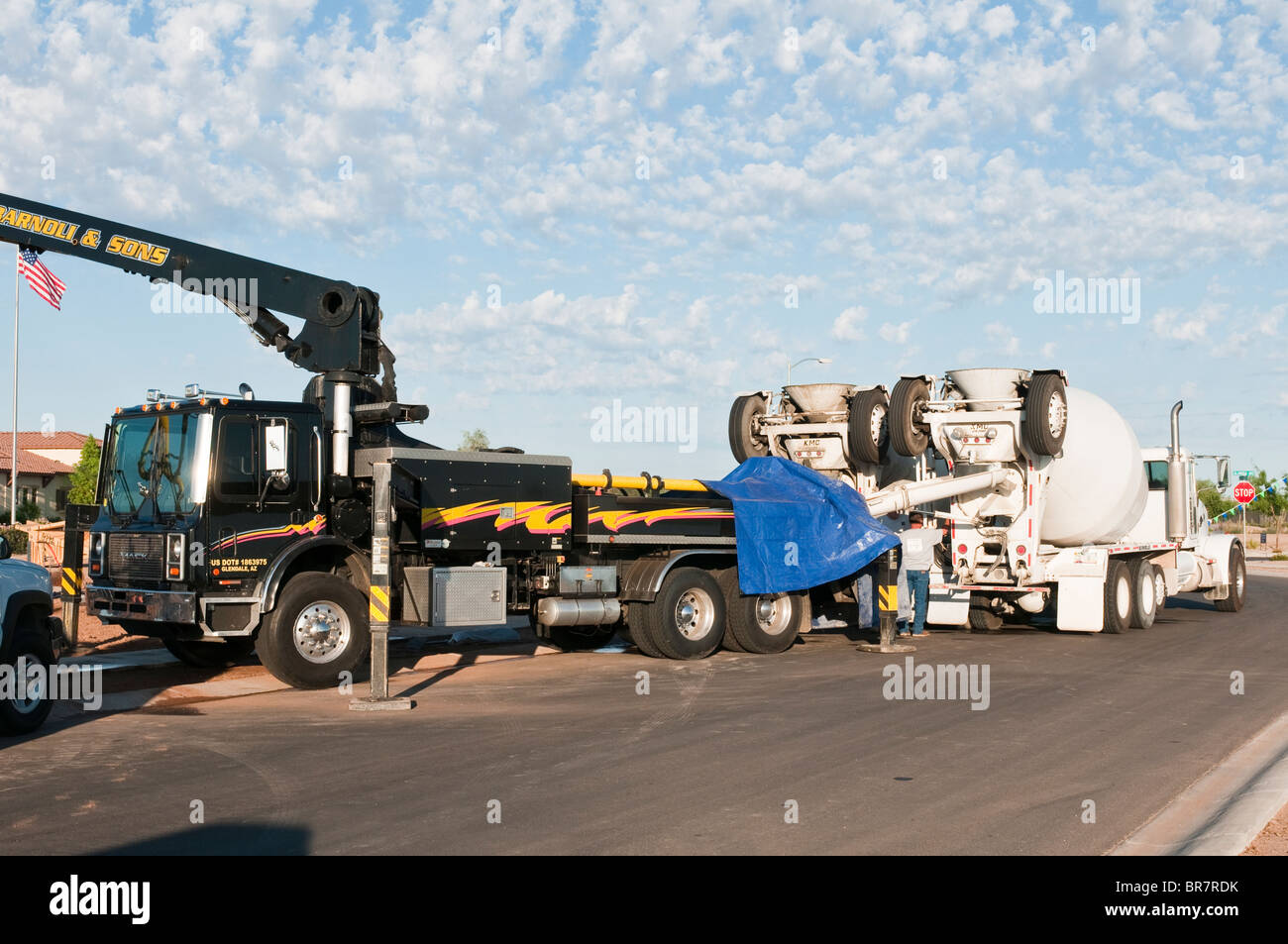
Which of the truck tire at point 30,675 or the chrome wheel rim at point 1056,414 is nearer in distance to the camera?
the truck tire at point 30,675

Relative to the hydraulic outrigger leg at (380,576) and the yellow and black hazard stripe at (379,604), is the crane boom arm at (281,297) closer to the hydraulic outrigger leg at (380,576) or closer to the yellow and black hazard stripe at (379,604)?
the hydraulic outrigger leg at (380,576)

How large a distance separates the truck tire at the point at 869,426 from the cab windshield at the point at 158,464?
10.1m

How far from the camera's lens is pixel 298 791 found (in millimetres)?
7902

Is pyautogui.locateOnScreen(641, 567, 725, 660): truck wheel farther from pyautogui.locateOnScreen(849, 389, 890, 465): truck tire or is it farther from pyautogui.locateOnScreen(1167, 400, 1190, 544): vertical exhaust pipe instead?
pyautogui.locateOnScreen(1167, 400, 1190, 544): vertical exhaust pipe

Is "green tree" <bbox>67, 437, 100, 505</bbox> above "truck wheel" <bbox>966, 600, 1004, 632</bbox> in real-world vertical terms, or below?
above

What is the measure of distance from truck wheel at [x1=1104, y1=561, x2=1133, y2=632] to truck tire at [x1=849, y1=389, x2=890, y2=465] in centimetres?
388

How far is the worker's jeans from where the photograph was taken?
17969 mm

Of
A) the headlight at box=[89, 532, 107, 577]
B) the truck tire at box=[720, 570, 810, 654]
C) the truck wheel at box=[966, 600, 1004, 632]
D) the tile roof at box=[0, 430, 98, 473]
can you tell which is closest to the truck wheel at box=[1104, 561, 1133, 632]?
the truck wheel at box=[966, 600, 1004, 632]

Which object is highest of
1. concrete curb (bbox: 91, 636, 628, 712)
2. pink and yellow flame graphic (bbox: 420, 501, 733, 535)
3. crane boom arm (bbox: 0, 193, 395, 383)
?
crane boom arm (bbox: 0, 193, 395, 383)

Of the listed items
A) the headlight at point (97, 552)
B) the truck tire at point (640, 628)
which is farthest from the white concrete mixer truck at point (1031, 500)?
the headlight at point (97, 552)

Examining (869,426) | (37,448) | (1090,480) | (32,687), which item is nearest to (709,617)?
(869,426)

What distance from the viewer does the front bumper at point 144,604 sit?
12242 mm

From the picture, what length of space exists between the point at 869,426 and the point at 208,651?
10103 millimetres
